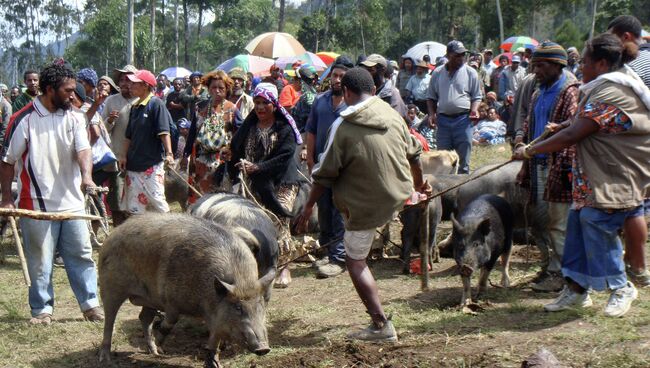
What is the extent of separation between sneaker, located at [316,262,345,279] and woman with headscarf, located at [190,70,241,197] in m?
1.60

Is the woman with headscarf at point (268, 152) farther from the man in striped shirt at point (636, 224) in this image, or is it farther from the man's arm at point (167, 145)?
the man in striped shirt at point (636, 224)

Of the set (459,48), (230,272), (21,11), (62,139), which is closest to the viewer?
(230,272)

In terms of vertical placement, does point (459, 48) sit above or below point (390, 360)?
above

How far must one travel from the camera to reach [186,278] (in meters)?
5.66

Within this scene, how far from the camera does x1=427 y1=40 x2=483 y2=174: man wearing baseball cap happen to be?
417 inches

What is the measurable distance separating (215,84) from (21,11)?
2998 inches

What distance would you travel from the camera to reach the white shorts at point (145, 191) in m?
9.20

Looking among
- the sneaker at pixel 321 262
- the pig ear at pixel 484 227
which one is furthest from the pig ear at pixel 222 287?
the sneaker at pixel 321 262

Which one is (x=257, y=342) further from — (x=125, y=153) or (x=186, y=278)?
(x=125, y=153)

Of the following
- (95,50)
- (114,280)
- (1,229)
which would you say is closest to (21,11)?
(95,50)

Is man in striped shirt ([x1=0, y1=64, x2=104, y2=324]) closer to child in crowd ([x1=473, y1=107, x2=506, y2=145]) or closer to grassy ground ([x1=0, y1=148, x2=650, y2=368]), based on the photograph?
grassy ground ([x1=0, y1=148, x2=650, y2=368])

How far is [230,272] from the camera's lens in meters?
5.53

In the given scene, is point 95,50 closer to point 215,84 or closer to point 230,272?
point 215,84

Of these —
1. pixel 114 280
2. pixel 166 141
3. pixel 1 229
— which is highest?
pixel 166 141
